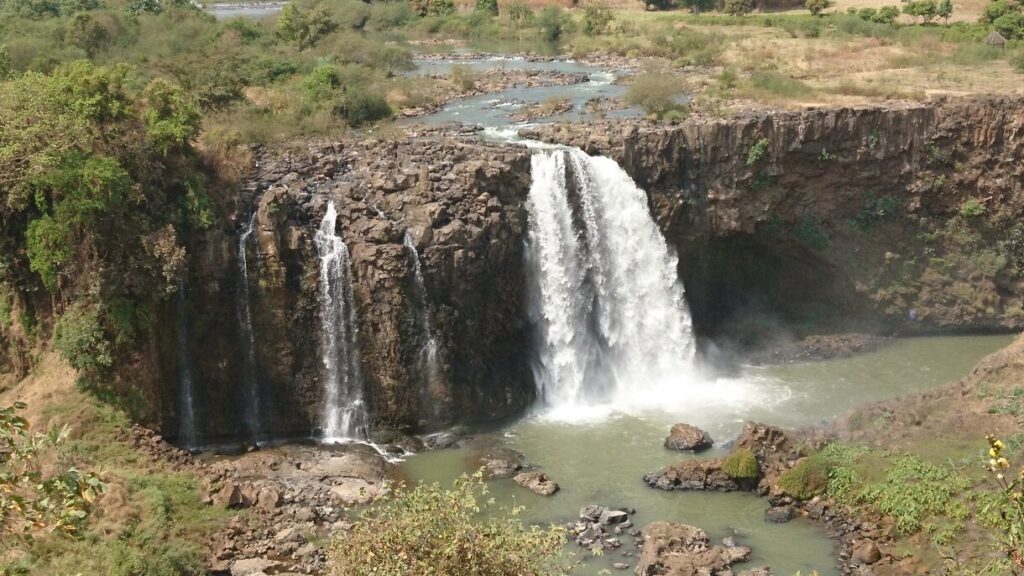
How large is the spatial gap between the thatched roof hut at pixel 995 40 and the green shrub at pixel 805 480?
30.4 metres

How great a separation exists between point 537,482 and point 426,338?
5.40 m

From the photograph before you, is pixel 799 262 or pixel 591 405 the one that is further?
pixel 799 262

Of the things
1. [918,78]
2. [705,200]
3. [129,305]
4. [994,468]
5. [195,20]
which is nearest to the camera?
[994,468]

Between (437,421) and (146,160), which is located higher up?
(146,160)

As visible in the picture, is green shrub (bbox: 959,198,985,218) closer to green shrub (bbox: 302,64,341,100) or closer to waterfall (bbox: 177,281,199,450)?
green shrub (bbox: 302,64,341,100)

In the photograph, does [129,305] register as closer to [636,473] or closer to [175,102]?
[175,102]

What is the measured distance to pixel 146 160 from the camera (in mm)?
25094

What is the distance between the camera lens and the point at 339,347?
26.3 m

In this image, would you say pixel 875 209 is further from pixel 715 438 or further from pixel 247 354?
pixel 247 354

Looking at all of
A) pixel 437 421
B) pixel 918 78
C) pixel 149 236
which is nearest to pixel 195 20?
pixel 149 236

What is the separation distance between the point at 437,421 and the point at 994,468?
19803 mm

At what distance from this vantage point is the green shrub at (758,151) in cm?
3136

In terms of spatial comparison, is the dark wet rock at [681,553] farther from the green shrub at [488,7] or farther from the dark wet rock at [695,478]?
the green shrub at [488,7]

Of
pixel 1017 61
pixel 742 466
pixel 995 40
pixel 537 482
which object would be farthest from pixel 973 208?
pixel 537 482
